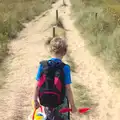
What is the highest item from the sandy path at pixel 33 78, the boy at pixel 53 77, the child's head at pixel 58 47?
the child's head at pixel 58 47

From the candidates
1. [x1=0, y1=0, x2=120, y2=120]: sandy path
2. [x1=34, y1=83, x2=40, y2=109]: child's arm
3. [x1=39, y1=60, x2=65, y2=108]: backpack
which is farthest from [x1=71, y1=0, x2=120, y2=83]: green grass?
[x1=39, y1=60, x2=65, y2=108]: backpack

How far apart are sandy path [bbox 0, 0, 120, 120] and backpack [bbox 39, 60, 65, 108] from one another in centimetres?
262

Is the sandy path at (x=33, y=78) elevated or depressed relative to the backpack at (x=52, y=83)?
depressed

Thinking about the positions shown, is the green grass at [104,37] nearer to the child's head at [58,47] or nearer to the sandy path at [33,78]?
the sandy path at [33,78]

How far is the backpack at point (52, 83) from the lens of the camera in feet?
11.6

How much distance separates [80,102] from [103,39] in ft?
16.9

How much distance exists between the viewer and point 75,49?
1227 cm

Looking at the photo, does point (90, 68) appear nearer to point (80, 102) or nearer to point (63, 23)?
point (80, 102)

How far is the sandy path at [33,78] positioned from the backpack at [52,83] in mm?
2619

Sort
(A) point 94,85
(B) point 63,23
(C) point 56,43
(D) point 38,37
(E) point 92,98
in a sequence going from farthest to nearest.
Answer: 1. (B) point 63,23
2. (D) point 38,37
3. (A) point 94,85
4. (E) point 92,98
5. (C) point 56,43

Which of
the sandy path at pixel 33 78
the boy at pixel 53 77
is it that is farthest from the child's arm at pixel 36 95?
the sandy path at pixel 33 78

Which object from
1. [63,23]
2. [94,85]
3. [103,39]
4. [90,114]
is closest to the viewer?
[90,114]

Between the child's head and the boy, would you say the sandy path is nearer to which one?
the boy

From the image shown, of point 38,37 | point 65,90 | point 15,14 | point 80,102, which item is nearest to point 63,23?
point 15,14
